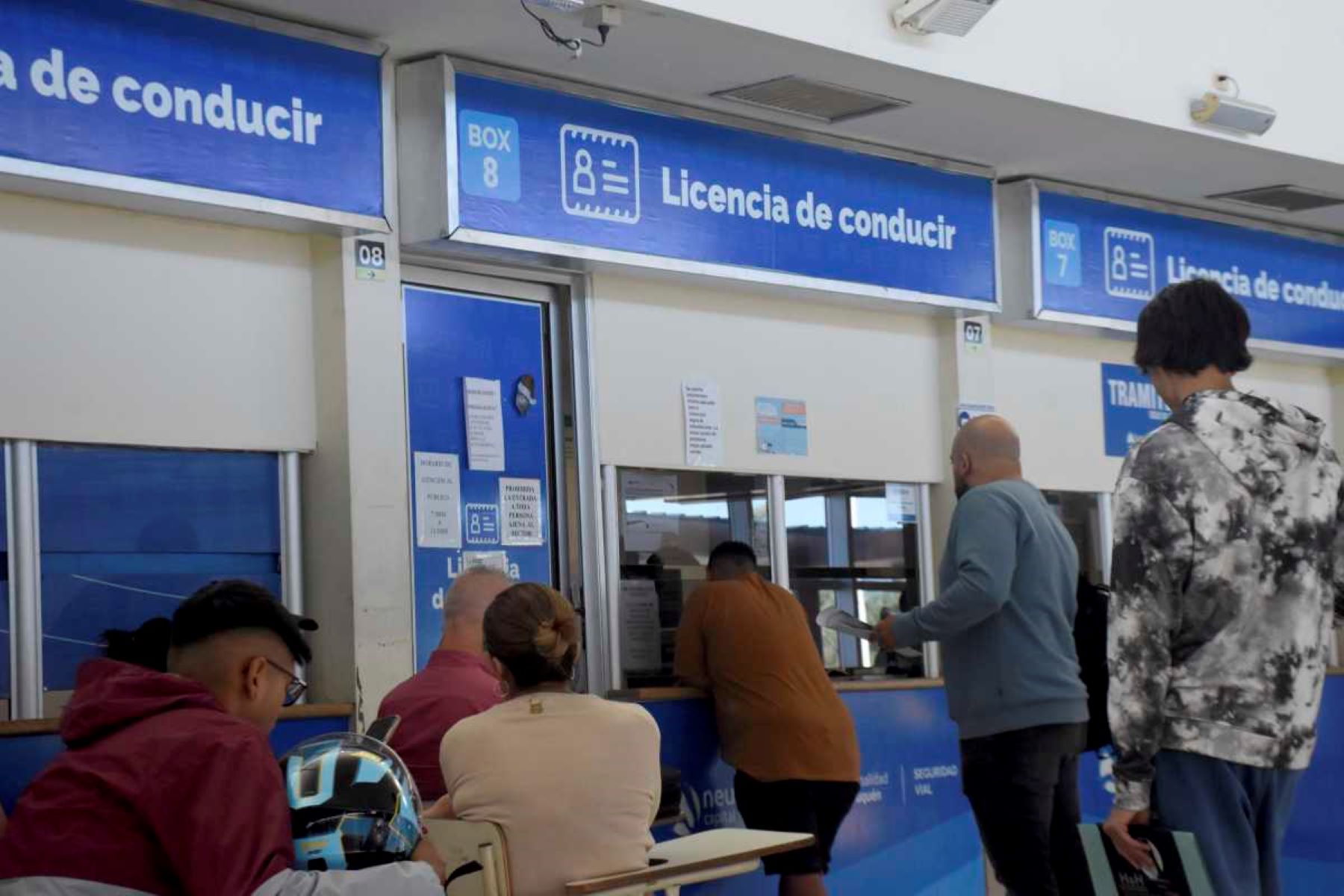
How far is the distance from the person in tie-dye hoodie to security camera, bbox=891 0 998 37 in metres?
2.83

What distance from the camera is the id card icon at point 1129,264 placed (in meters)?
7.59

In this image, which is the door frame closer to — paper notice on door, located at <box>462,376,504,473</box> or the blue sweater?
paper notice on door, located at <box>462,376,504,473</box>

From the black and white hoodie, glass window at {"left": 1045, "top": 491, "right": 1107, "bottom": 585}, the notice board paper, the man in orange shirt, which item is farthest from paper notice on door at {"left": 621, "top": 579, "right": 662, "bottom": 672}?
the black and white hoodie

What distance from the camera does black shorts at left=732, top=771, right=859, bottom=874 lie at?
18.0ft

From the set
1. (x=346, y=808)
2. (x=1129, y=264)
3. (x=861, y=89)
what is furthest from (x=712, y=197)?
(x=346, y=808)

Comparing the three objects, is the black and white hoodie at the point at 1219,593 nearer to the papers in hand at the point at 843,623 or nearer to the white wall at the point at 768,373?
the papers in hand at the point at 843,623

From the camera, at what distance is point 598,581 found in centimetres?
586

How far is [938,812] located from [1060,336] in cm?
222

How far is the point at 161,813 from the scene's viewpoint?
2393 mm

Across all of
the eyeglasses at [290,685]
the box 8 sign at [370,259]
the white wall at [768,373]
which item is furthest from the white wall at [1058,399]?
the eyeglasses at [290,685]

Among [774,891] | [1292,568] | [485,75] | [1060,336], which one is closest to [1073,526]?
[1060,336]

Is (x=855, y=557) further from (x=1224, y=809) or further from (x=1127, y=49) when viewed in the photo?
(x=1224, y=809)

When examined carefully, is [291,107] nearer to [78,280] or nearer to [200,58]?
[200,58]

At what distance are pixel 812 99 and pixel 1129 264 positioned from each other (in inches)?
87.2
